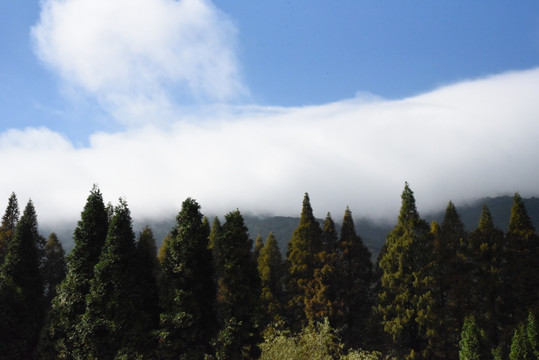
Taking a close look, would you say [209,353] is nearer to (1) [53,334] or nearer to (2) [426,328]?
(1) [53,334]

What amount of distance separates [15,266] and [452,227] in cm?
4234

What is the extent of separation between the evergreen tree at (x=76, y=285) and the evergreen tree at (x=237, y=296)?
920cm

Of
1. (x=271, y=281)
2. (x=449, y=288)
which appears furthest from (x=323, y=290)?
(x=449, y=288)

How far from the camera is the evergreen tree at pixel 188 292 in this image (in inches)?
1062

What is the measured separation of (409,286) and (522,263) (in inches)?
384

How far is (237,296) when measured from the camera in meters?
29.1

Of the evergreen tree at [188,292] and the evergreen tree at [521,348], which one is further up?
the evergreen tree at [188,292]

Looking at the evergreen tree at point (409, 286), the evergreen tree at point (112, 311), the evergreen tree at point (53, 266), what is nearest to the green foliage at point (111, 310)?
the evergreen tree at point (112, 311)

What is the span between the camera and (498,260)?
3741 cm

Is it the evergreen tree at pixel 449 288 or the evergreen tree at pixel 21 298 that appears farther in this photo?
the evergreen tree at pixel 449 288

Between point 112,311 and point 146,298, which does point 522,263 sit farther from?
point 112,311

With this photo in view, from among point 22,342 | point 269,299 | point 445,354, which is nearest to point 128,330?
point 22,342

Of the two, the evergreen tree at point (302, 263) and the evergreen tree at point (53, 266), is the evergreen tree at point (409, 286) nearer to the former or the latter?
the evergreen tree at point (302, 263)

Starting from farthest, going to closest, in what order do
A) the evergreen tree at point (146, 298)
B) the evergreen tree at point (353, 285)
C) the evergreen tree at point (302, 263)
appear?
the evergreen tree at point (302, 263) < the evergreen tree at point (353, 285) < the evergreen tree at point (146, 298)
